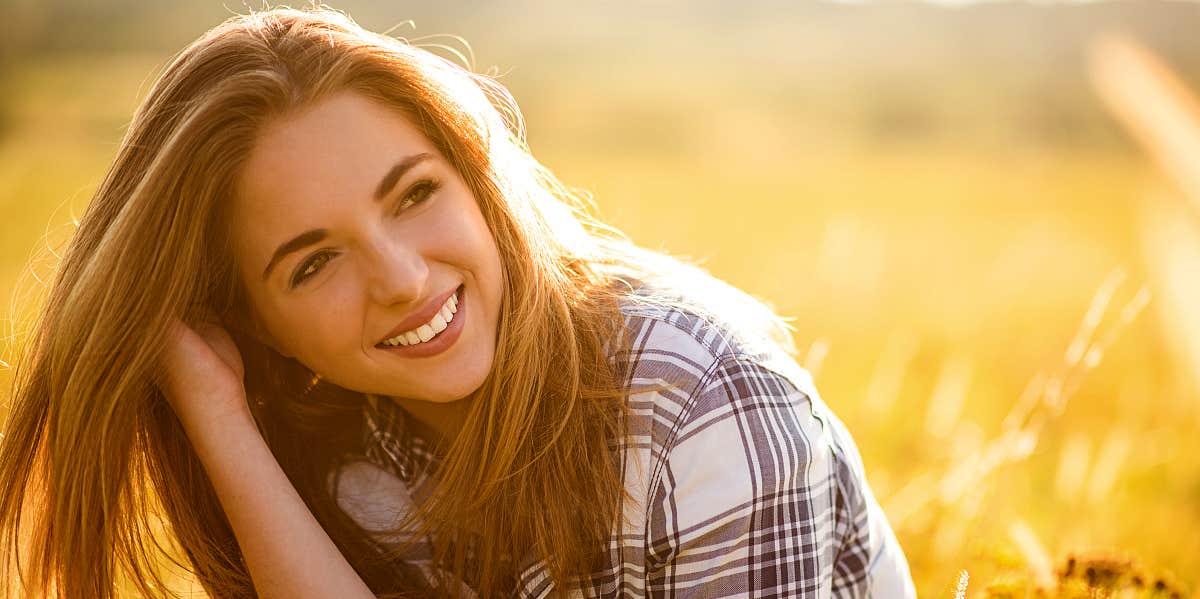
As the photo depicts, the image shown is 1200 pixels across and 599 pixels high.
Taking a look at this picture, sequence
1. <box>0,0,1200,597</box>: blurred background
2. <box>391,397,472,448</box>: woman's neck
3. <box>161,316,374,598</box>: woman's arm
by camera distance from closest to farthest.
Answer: <box>161,316,374,598</box>: woman's arm
<box>391,397,472,448</box>: woman's neck
<box>0,0,1200,597</box>: blurred background

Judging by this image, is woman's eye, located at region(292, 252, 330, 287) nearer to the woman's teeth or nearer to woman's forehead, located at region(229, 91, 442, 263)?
woman's forehead, located at region(229, 91, 442, 263)

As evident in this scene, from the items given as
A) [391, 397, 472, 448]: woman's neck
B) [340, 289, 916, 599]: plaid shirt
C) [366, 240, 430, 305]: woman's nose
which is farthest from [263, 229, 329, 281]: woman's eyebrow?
[340, 289, 916, 599]: plaid shirt

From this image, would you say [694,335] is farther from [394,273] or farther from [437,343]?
[394,273]

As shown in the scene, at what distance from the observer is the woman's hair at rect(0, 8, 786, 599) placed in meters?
2.30

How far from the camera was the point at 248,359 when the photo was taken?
2.80 metres

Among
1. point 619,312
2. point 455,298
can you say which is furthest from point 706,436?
point 455,298

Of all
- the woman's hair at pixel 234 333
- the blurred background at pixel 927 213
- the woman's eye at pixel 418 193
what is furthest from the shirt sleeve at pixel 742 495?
the woman's eye at pixel 418 193

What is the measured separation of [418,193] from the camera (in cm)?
237

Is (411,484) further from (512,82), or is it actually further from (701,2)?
(701,2)

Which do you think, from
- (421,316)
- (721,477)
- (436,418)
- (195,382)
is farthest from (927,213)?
(195,382)

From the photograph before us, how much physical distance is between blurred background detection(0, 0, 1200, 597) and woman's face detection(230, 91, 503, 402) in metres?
0.53

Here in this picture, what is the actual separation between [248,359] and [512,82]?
26.2m

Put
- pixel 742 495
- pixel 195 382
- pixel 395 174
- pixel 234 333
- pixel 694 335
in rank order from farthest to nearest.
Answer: pixel 234 333
pixel 195 382
pixel 694 335
pixel 395 174
pixel 742 495

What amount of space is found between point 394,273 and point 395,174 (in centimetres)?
23
